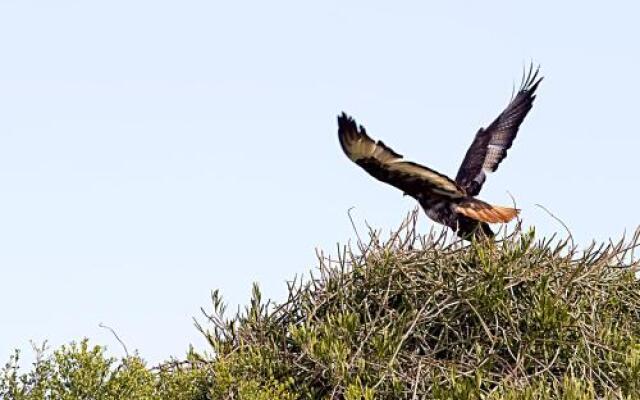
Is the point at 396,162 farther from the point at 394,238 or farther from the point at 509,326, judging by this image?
the point at 509,326

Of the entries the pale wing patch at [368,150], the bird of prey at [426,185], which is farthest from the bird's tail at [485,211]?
the pale wing patch at [368,150]

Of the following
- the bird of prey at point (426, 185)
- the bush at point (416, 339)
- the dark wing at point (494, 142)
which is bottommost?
the bush at point (416, 339)

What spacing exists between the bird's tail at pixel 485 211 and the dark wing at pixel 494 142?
1.32 meters

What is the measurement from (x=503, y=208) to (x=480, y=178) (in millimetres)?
2419

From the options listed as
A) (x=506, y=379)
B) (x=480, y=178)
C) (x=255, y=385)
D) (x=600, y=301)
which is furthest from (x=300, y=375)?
(x=480, y=178)

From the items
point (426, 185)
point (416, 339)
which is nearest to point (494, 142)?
point (426, 185)

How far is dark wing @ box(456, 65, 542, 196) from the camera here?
51.4ft

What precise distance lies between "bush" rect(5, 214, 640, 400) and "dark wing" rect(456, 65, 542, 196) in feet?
8.51

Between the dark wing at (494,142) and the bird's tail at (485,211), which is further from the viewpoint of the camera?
the dark wing at (494,142)

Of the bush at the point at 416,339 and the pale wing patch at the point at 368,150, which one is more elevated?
Result: the pale wing patch at the point at 368,150

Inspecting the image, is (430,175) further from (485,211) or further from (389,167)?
(485,211)

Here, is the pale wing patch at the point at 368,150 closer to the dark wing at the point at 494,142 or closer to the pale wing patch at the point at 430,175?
the pale wing patch at the point at 430,175

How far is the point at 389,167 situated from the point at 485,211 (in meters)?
1.00

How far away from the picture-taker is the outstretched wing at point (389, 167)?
1294 cm
